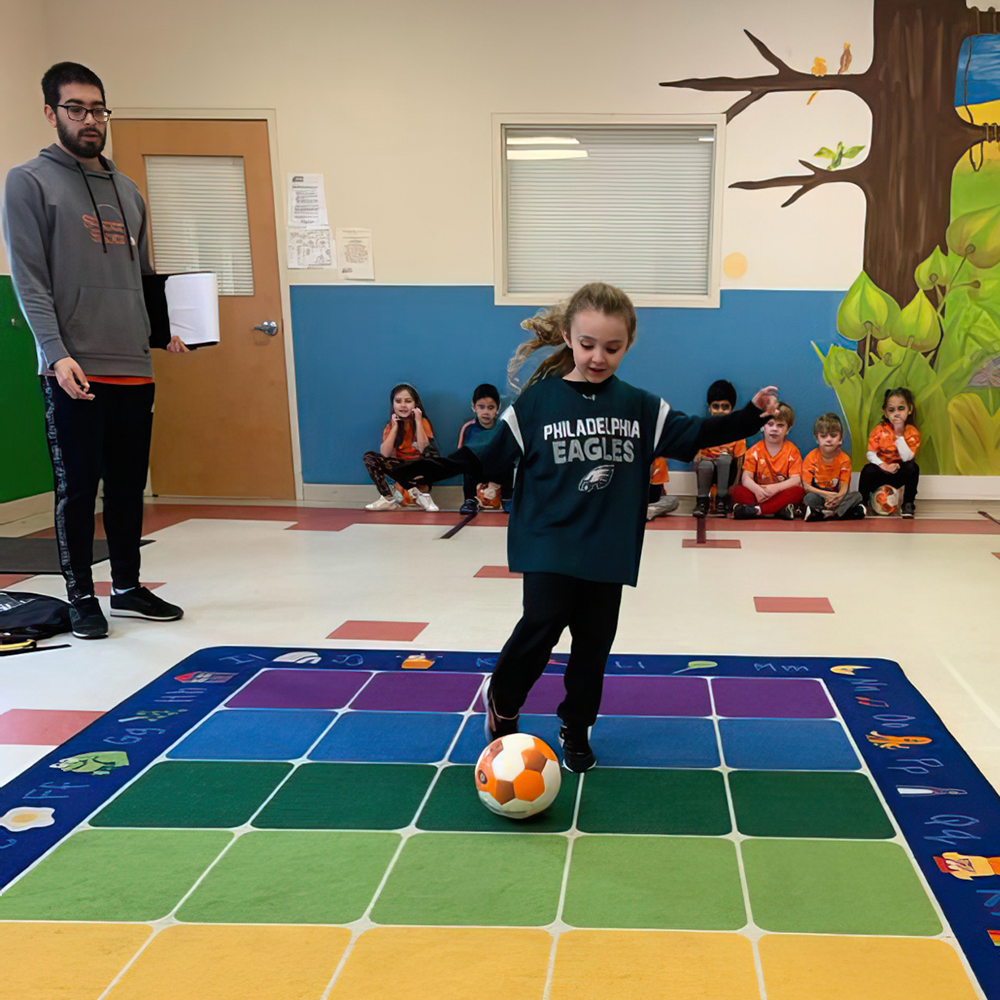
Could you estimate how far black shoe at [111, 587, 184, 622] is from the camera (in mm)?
3145

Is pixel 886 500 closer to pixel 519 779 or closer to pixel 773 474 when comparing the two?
pixel 773 474

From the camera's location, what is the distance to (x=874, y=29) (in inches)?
194

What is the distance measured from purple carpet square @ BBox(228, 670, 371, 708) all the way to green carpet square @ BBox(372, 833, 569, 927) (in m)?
0.76

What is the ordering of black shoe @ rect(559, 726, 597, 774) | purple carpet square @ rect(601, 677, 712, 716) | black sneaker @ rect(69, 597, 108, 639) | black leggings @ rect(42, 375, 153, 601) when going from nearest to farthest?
1. black shoe @ rect(559, 726, 597, 774)
2. purple carpet square @ rect(601, 677, 712, 716)
3. black leggings @ rect(42, 375, 153, 601)
4. black sneaker @ rect(69, 597, 108, 639)

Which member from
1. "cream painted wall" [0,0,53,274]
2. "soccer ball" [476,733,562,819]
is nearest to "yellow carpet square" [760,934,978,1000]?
"soccer ball" [476,733,562,819]

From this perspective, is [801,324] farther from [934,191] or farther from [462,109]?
[462,109]

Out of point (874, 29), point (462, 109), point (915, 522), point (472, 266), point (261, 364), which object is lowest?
point (915, 522)

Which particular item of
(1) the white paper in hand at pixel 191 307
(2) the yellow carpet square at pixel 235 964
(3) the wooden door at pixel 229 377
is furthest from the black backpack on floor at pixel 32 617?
(3) the wooden door at pixel 229 377

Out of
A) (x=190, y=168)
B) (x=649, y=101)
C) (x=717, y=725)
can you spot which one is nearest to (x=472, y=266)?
(x=649, y=101)

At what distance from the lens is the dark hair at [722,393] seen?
5129 millimetres

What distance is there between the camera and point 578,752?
2.02 m

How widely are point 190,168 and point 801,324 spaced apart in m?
3.62

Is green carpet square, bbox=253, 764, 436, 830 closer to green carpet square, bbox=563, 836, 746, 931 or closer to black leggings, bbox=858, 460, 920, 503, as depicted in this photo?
green carpet square, bbox=563, 836, 746, 931

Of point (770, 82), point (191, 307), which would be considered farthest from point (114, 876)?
point (770, 82)
